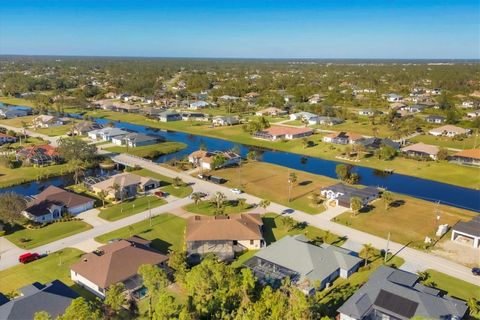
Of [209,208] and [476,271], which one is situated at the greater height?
[209,208]

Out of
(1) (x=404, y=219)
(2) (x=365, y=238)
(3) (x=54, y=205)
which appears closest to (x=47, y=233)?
(3) (x=54, y=205)

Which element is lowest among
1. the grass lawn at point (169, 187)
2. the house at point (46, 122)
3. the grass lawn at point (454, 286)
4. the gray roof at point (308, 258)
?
the grass lawn at point (454, 286)

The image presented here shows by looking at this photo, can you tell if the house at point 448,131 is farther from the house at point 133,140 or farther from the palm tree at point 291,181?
the house at point 133,140

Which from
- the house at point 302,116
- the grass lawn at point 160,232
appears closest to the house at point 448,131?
the house at point 302,116

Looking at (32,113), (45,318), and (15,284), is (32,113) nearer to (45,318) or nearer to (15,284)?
(15,284)

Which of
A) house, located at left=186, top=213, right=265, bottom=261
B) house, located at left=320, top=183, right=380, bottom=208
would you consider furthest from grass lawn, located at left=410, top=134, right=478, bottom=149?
house, located at left=186, top=213, right=265, bottom=261

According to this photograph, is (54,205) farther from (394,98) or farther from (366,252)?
(394,98)

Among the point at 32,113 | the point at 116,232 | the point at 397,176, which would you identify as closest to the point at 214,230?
the point at 116,232
